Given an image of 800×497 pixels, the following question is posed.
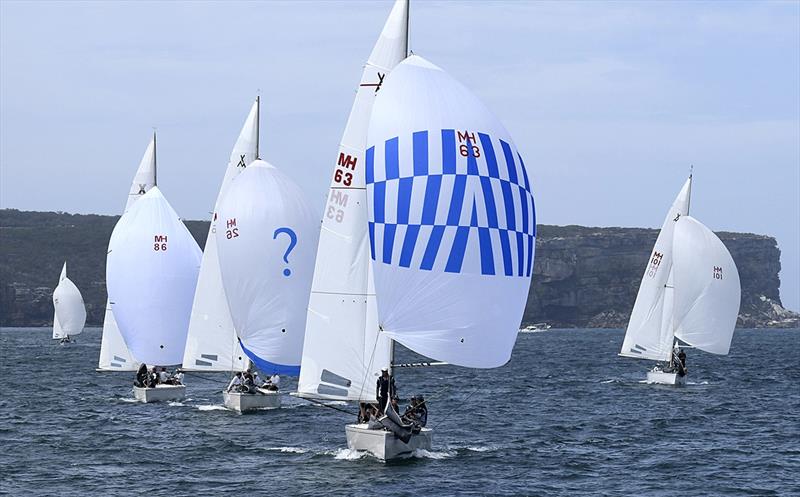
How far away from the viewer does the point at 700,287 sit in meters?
56.8

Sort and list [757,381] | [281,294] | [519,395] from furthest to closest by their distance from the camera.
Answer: [757,381], [519,395], [281,294]

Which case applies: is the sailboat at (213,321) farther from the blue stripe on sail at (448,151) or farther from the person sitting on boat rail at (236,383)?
the blue stripe on sail at (448,151)

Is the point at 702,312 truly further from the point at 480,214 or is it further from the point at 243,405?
the point at 480,214

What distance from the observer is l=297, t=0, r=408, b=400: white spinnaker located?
28312 millimetres

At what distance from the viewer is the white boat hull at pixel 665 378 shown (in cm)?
5609

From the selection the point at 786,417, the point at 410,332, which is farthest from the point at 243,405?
the point at 786,417

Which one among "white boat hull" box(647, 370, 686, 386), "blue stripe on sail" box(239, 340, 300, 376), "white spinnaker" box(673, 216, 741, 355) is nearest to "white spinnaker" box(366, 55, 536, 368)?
"blue stripe on sail" box(239, 340, 300, 376)

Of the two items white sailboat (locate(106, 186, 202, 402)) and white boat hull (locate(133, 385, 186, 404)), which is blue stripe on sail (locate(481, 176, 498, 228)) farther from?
white boat hull (locate(133, 385, 186, 404))

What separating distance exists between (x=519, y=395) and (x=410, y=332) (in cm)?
2812

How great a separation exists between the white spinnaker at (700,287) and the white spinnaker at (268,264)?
23.1 meters

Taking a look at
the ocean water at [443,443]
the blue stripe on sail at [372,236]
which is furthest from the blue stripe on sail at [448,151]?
the ocean water at [443,443]

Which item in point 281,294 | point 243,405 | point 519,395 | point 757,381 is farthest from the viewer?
point 757,381

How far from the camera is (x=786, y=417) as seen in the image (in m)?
44.4

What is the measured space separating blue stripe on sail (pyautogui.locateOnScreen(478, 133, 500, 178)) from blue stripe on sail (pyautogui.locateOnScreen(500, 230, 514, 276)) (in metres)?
1.24
